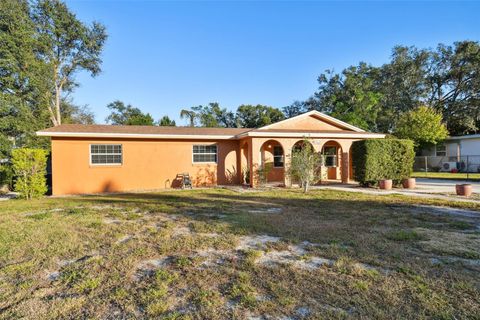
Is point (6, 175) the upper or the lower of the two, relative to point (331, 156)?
lower

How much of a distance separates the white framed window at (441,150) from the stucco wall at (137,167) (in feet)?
73.4

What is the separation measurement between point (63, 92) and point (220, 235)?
3150 cm

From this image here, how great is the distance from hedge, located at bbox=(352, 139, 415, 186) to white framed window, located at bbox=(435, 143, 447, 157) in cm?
1641

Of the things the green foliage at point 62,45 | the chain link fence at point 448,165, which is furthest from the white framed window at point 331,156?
the green foliage at point 62,45

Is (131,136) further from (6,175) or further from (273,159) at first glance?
(273,159)

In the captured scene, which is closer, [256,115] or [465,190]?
[465,190]

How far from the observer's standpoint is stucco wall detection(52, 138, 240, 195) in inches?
516

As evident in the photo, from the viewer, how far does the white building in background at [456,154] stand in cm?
2342

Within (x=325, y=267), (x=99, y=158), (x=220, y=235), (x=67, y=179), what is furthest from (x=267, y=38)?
(x=325, y=267)

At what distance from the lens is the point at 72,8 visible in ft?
86.6

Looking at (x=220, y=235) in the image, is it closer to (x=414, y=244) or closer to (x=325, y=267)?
(x=325, y=267)

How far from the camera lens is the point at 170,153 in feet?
48.8

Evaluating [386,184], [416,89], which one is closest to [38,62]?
[386,184]

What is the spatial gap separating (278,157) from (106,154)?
31.9 feet
